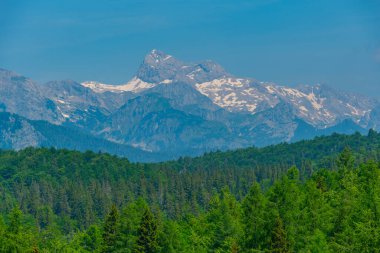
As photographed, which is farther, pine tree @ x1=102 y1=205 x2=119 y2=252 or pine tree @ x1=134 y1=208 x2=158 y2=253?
pine tree @ x1=102 y1=205 x2=119 y2=252

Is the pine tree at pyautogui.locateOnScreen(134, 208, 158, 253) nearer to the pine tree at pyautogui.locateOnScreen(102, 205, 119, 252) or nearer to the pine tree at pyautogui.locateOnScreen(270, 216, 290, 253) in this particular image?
the pine tree at pyautogui.locateOnScreen(102, 205, 119, 252)

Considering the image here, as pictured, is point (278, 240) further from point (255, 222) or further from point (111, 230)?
point (111, 230)

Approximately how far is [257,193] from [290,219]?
1215cm

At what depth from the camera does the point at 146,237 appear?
10269 cm

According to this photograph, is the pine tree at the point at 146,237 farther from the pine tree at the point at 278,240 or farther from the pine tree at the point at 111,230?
the pine tree at the point at 278,240

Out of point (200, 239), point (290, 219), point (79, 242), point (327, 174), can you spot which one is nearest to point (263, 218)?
point (290, 219)

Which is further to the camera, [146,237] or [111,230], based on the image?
[111,230]

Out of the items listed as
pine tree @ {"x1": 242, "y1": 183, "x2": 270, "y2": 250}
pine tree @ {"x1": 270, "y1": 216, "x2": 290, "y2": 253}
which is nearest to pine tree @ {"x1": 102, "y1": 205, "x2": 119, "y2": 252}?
pine tree @ {"x1": 242, "y1": 183, "x2": 270, "y2": 250}

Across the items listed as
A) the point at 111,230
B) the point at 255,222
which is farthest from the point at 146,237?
the point at 255,222

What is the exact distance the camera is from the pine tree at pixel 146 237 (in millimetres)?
102562

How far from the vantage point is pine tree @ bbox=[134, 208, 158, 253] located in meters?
103

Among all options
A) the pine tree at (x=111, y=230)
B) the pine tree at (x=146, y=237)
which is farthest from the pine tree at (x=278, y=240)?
the pine tree at (x=111, y=230)

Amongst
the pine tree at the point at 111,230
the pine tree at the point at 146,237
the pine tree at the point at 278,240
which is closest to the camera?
the pine tree at the point at 278,240

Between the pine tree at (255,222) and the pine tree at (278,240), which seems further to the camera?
the pine tree at (255,222)
